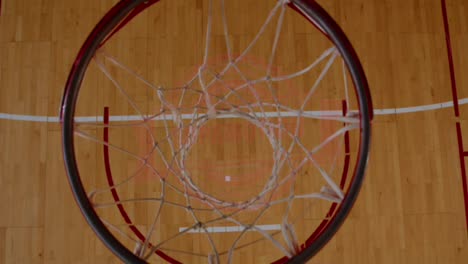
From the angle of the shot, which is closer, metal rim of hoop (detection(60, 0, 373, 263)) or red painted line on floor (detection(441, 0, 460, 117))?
metal rim of hoop (detection(60, 0, 373, 263))

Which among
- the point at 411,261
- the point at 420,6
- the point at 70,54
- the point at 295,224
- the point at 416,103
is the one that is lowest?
the point at 411,261

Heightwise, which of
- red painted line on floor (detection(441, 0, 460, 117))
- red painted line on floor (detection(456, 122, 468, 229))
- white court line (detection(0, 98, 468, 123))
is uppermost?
red painted line on floor (detection(441, 0, 460, 117))

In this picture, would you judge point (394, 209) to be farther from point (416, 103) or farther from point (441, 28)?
point (441, 28)

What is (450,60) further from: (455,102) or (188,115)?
(188,115)

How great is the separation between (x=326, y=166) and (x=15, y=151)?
194 cm

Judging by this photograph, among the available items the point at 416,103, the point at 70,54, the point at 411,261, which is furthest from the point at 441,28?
the point at 70,54

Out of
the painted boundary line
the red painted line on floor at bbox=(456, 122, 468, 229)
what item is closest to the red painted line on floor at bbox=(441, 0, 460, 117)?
the painted boundary line

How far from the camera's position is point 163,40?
10.5 feet

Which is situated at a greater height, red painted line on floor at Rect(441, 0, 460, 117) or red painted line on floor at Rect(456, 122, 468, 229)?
red painted line on floor at Rect(441, 0, 460, 117)

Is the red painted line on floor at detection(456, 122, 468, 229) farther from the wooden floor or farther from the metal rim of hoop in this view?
the metal rim of hoop

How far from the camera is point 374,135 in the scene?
3.13 metres

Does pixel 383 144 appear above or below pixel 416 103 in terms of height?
below

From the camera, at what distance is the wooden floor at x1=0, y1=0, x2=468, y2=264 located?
117 inches

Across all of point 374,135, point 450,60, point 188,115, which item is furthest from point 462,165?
point 188,115
